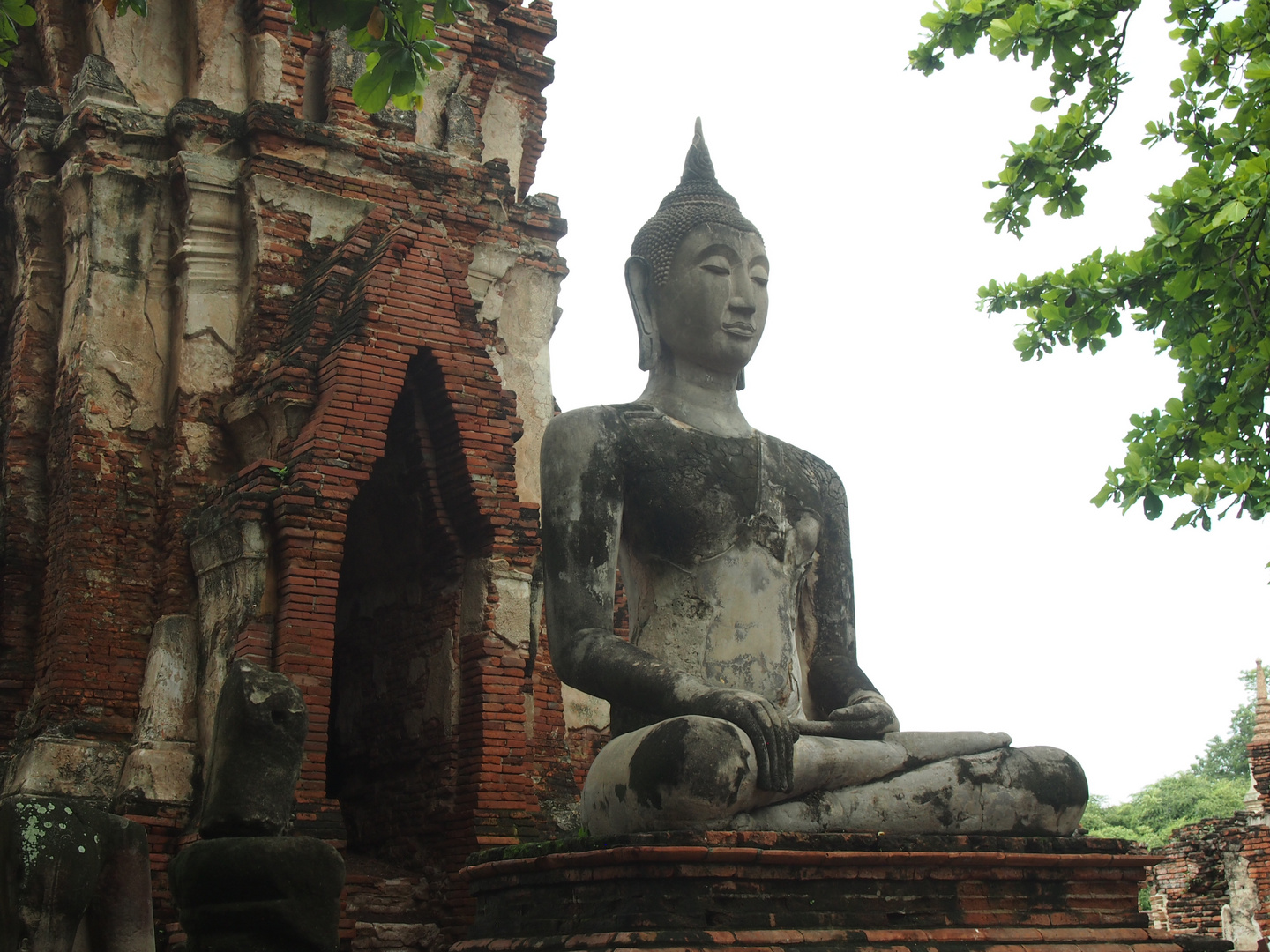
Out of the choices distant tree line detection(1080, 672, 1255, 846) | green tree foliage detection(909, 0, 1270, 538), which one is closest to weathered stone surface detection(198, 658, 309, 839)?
green tree foliage detection(909, 0, 1270, 538)

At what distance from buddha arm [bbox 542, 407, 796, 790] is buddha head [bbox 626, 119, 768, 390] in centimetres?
57

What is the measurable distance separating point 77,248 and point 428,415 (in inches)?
133

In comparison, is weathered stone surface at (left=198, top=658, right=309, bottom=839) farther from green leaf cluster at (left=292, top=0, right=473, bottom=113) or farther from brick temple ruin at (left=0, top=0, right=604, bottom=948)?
brick temple ruin at (left=0, top=0, right=604, bottom=948)

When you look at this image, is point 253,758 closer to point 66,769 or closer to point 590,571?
point 590,571

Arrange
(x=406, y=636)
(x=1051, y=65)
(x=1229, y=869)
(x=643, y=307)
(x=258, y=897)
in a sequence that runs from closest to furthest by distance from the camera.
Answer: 1. (x=258, y=897)
2. (x=643, y=307)
3. (x=1051, y=65)
4. (x=406, y=636)
5. (x=1229, y=869)

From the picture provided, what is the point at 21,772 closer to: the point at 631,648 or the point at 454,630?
the point at 454,630

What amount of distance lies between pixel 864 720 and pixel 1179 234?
12.4ft

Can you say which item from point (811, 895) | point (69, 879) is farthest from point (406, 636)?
point (811, 895)

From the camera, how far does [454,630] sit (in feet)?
37.2

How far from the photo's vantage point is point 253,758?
15.3ft

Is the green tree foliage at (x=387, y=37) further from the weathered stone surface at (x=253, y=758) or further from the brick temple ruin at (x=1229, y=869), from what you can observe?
the brick temple ruin at (x=1229, y=869)

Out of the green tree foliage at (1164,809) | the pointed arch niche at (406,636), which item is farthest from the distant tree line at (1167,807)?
the pointed arch niche at (406,636)

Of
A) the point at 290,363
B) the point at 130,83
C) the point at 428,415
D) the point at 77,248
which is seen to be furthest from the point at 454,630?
the point at 130,83

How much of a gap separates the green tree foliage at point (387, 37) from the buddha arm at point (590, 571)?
1.40 m
